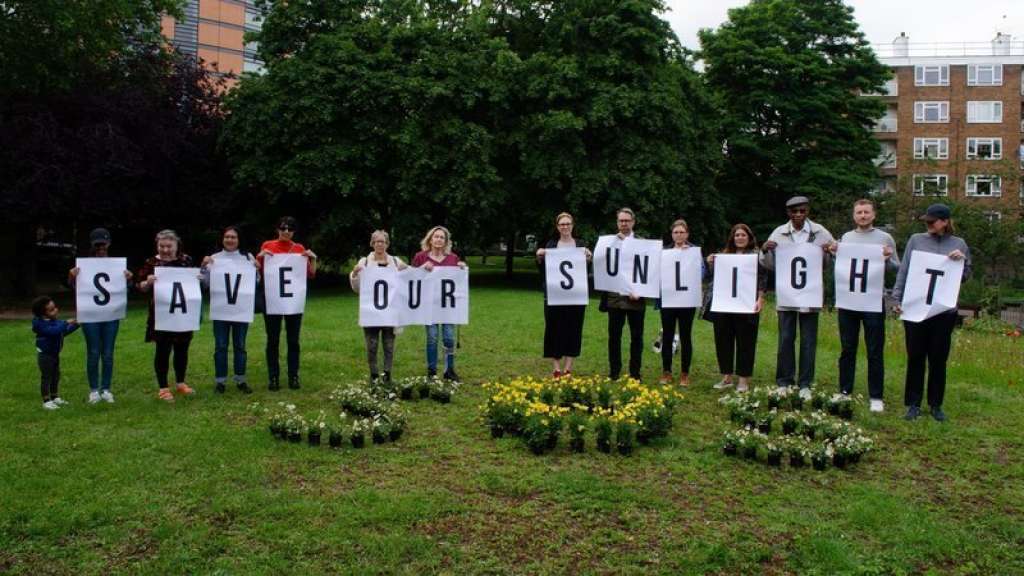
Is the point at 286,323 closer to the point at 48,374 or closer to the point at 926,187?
the point at 48,374

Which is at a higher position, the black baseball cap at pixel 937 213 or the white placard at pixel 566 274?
the black baseball cap at pixel 937 213

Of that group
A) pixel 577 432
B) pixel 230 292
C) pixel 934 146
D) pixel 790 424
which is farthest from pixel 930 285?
pixel 934 146

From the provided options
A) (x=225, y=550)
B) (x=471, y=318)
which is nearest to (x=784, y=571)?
(x=225, y=550)

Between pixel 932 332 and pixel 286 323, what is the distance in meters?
8.19

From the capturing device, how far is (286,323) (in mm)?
11117

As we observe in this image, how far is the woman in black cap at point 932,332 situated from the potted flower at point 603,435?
158 inches

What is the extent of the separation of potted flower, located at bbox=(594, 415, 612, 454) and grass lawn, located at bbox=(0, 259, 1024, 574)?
27 centimetres

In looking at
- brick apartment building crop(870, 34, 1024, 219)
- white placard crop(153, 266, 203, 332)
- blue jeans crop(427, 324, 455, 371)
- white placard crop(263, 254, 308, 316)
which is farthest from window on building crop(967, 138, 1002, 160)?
white placard crop(153, 266, 203, 332)

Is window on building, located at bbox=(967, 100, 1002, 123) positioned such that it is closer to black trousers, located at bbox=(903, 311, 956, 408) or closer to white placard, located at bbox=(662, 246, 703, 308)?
white placard, located at bbox=(662, 246, 703, 308)

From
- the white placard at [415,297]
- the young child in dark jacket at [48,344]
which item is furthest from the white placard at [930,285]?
the young child in dark jacket at [48,344]

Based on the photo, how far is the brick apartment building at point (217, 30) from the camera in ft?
249

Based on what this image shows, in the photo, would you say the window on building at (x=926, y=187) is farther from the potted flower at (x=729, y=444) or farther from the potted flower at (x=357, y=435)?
the potted flower at (x=357, y=435)

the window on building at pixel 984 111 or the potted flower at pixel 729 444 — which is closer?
the potted flower at pixel 729 444

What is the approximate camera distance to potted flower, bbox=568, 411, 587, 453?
8.16 meters
